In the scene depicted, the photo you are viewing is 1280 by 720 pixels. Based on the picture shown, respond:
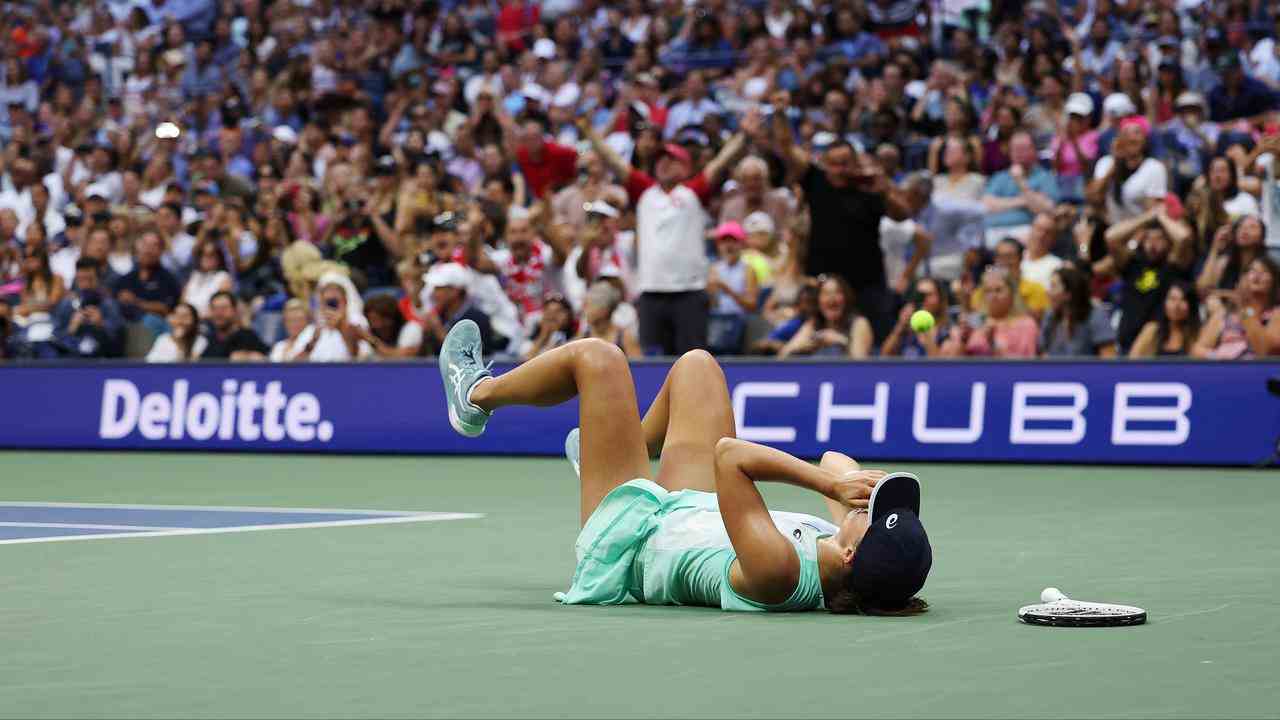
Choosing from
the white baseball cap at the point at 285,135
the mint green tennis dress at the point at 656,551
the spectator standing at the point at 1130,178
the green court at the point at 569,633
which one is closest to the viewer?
the green court at the point at 569,633

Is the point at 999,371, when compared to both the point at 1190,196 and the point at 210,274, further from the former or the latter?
the point at 210,274

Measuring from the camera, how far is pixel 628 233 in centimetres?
1961

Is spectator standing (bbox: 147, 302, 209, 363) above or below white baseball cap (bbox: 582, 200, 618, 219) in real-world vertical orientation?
below

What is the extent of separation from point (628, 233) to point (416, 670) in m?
13.9

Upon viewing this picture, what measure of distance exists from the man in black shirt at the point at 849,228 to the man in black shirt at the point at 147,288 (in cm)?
731

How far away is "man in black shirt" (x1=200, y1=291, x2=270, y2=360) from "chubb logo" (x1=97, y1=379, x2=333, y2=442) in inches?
30.5

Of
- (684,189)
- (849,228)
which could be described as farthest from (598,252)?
(849,228)

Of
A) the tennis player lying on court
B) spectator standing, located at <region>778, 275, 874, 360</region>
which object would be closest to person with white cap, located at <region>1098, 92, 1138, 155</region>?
spectator standing, located at <region>778, 275, 874, 360</region>

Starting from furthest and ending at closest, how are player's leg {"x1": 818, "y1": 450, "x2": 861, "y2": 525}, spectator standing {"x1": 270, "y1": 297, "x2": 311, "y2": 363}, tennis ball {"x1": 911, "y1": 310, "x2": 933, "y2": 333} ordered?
spectator standing {"x1": 270, "y1": 297, "x2": 311, "y2": 363}, tennis ball {"x1": 911, "y1": 310, "x2": 933, "y2": 333}, player's leg {"x1": 818, "y1": 450, "x2": 861, "y2": 525}

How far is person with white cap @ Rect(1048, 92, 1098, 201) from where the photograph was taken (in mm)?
19156

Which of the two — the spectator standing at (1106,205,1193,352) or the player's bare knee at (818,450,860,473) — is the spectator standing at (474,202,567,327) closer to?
the spectator standing at (1106,205,1193,352)

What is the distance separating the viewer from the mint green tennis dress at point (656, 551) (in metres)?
7.36

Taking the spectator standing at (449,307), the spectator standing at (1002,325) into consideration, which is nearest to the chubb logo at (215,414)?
the spectator standing at (449,307)

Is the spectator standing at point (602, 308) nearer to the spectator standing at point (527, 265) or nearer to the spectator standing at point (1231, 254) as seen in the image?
the spectator standing at point (527, 265)
